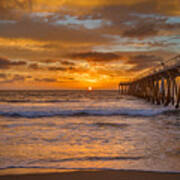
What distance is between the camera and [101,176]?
353 cm

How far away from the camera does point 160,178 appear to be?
3.44 m

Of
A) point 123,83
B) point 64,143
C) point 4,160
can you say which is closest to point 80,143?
point 64,143

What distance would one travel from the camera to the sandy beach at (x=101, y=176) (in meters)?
3.45

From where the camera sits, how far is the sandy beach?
11.3 feet

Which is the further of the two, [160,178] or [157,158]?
[157,158]

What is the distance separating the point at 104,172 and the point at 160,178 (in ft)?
3.01

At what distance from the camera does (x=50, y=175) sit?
141 inches

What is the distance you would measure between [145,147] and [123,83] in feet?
161

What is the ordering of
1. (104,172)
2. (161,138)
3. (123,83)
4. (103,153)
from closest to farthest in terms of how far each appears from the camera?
(104,172), (103,153), (161,138), (123,83)

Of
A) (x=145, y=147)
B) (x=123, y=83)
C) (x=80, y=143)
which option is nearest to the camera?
(x=145, y=147)

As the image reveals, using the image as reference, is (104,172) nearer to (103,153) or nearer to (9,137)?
(103,153)

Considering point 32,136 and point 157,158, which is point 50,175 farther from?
point 32,136

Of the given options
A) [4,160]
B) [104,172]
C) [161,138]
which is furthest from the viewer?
[161,138]

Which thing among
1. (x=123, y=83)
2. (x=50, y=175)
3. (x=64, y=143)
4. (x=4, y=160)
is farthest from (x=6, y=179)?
(x=123, y=83)
